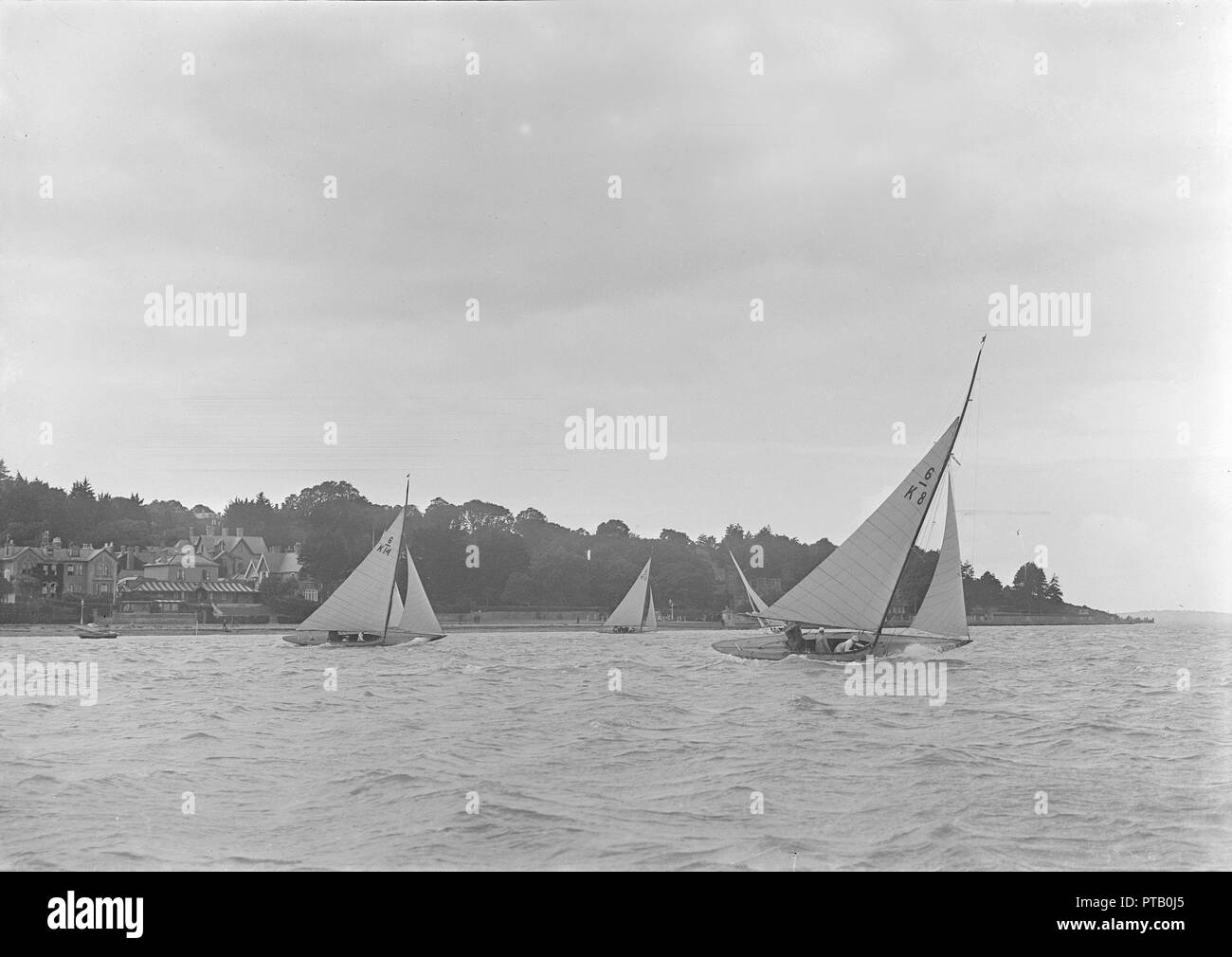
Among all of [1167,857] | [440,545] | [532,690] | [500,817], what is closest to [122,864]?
[500,817]

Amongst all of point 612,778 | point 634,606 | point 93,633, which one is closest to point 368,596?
point 93,633

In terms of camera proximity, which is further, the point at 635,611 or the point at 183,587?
the point at 183,587

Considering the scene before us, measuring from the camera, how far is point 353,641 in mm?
64875

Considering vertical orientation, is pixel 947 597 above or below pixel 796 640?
above

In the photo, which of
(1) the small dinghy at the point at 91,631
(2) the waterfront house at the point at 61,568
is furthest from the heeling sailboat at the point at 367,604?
(2) the waterfront house at the point at 61,568

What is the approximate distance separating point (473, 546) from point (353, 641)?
40523mm

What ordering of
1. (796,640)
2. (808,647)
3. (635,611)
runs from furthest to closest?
(635,611) < (796,640) < (808,647)

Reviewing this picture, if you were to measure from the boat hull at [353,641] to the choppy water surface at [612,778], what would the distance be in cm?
2478

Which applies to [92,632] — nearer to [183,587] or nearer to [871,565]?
[183,587]

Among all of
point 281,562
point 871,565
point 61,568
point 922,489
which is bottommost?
point 61,568

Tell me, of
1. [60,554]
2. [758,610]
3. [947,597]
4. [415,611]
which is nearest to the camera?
[947,597]
